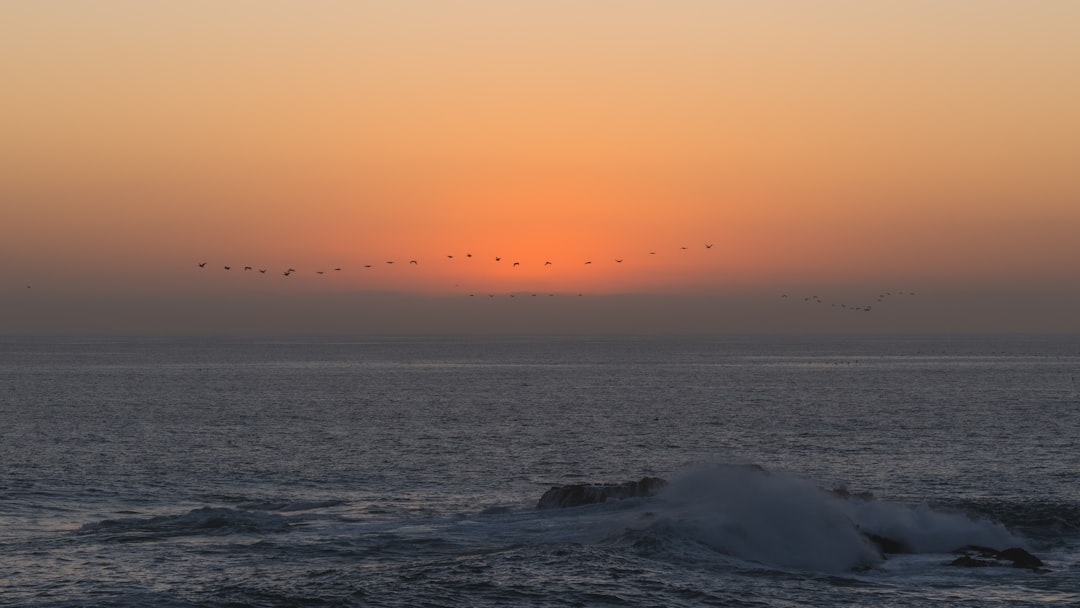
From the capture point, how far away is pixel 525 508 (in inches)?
1937

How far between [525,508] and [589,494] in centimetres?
286

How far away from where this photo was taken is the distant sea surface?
34.7 m

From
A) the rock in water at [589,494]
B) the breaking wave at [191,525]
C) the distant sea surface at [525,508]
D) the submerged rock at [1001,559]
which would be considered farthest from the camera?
the rock in water at [589,494]

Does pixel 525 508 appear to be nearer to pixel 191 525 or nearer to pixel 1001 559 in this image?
pixel 191 525

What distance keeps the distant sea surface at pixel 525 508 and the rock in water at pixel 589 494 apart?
65cm

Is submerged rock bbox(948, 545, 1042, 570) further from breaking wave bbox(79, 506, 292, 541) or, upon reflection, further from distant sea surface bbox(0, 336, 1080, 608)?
breaking wave bbox(79, 506, 292, 541)

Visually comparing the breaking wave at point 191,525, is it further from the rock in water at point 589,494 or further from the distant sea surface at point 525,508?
the rock in water at point 589,494

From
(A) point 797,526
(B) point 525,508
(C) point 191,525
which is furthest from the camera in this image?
(B) point 525,508

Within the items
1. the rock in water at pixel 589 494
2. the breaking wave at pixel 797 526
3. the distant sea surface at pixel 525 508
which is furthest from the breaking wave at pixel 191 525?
the breaking wave at pixel 797 526

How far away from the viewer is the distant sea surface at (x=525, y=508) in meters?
34.7

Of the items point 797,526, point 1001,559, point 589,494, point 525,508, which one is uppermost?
point 589,494

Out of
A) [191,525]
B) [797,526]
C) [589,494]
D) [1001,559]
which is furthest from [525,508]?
[1001,559]

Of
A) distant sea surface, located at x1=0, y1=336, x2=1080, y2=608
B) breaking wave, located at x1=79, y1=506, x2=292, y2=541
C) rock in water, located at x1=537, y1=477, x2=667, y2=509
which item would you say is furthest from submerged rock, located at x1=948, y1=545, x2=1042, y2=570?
breaking wave, located at x1=79, y1=506, x2=292, y2=541

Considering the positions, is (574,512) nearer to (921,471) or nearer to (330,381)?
(921,471)
